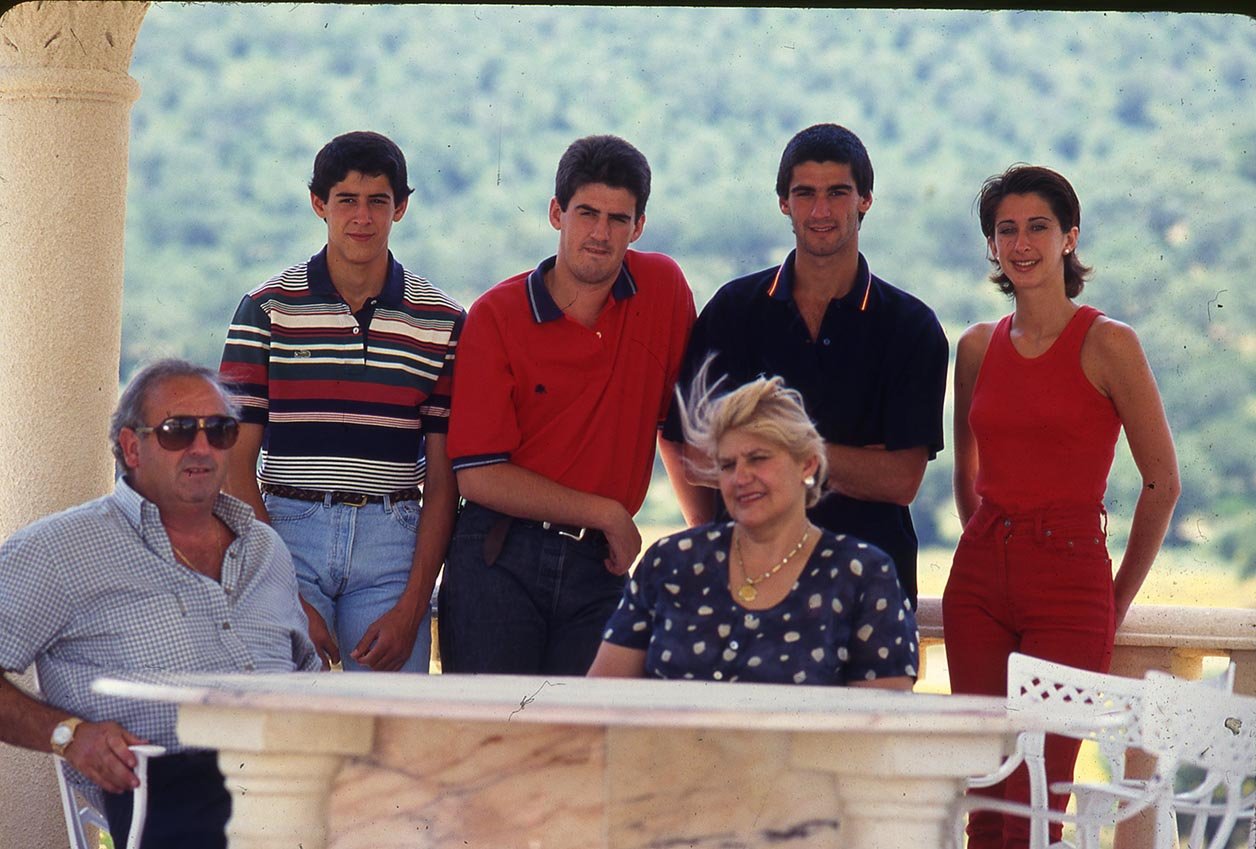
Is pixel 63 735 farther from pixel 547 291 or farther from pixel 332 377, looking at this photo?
pixel 547 291

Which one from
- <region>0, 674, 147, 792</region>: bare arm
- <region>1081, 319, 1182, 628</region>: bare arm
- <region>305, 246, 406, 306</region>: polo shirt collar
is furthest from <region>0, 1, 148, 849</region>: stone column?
<region>1081, 319, 1182, 628</region>: bare arm

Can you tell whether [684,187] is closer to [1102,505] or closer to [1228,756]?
[1102,505]

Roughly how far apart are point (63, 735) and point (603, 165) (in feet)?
5.72

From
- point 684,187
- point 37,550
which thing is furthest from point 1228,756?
point 684,187

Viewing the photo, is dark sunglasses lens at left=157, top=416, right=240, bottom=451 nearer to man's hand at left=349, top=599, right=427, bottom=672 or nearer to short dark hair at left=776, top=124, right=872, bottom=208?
man's hand at left=349, top=599, right=427, bottom=672

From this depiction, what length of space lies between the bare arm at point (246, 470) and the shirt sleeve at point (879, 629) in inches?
58.4

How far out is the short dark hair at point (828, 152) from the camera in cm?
360

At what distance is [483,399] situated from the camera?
142 inches

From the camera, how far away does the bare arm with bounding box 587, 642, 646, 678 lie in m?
3.09

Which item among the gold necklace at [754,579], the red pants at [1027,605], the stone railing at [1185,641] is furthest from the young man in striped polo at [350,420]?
the stone railing at [1185,641]

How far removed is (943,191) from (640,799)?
7.69 metres

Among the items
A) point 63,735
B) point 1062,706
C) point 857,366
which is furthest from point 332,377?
point 1062,706

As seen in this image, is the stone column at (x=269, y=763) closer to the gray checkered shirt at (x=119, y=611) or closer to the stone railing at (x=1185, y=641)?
the gray checkered shirt at (x=119, y=611)

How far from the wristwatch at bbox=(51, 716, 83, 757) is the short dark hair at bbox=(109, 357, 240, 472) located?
1.90ft
